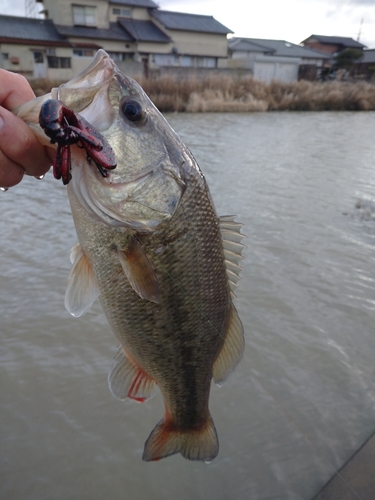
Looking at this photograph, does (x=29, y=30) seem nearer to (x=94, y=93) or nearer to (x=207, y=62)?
(x=207, y=62)

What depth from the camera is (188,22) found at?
34281 mm

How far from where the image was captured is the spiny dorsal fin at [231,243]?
1.66 metres

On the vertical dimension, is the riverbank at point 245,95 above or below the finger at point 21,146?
below

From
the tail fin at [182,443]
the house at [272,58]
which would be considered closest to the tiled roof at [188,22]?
the house at [272,58]

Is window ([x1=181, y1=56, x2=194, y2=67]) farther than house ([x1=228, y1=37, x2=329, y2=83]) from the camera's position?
No

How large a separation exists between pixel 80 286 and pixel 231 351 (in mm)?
738

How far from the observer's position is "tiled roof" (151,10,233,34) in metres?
32.9

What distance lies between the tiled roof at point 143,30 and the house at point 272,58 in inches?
294

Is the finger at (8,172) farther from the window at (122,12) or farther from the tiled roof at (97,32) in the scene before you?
the window at (122,12)

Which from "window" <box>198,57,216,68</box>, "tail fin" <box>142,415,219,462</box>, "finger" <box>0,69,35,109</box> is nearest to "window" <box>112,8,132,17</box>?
"window" <box>198,57,216,68</box>

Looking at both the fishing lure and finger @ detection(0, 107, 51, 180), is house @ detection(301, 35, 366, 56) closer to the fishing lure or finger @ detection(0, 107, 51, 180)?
finger @ detection(0, 107, 51, 180)

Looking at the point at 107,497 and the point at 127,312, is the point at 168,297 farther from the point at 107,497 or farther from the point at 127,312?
the point at 107,497

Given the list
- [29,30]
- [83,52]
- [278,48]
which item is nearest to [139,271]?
[83,52]

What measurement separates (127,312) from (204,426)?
0.73 meters
